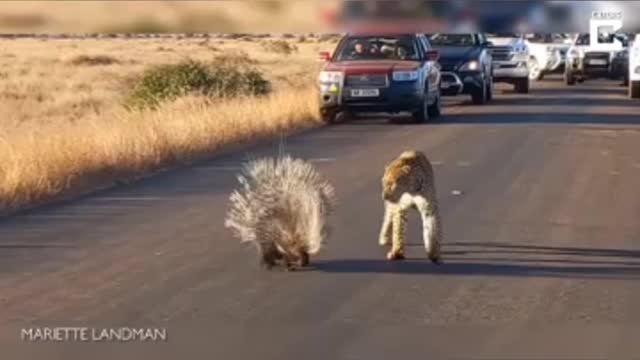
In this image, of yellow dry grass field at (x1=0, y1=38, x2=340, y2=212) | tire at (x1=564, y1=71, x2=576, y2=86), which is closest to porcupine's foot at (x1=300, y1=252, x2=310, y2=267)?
yellow dry grass field at (x1=0, y1=38, x2=340, y2=212)

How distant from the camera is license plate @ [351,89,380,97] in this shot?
27562 millimetres

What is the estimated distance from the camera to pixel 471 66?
35000mm

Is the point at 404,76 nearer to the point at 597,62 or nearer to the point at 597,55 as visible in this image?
the point at 597,62

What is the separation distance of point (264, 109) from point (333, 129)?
1.73 m

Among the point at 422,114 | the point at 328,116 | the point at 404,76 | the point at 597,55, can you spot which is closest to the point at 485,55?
the point at 422,114

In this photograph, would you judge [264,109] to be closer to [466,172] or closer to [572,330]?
[466,172]

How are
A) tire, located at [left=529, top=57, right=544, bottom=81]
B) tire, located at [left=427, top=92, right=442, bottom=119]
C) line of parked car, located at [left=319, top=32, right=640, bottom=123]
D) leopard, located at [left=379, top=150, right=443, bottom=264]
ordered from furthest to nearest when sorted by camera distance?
tire, located at [left=529, top=57, right=544, bottom=81] → tire, located at [left=427, top=92, right=442, bottom=119] → line of parked car, located at [left=319, top=32, right=640, bottom=123] → leopard, located at [left=379, top=150, right=443, bottom=264]

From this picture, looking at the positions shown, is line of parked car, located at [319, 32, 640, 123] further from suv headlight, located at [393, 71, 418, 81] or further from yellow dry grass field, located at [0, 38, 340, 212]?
yellow dry grass field, located at [0, 38, 340, 212]

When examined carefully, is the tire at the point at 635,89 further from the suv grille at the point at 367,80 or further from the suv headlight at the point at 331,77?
the suv headlight at the point at 331,77

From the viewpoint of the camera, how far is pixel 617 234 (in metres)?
12.8

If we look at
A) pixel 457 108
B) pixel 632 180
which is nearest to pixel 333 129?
pixel 457 108

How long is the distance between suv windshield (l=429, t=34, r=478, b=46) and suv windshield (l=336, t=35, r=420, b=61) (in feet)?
22.8

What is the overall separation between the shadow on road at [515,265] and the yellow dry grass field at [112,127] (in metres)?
4.48

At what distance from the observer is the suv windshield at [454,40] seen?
117 feet
